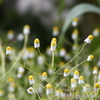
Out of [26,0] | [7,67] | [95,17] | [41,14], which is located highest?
[26,0]

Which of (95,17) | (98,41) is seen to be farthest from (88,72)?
(95,17)

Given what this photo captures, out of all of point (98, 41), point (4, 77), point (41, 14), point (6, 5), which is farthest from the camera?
point (6, 5)

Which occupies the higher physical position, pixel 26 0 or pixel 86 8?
pixel 26 0

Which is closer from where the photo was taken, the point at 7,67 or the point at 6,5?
the point at 7,67

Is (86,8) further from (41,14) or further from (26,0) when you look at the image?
(26,0)

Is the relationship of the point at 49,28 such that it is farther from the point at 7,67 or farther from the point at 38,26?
the point at 7,67

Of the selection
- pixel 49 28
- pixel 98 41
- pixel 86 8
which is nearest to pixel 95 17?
pixel 49 28

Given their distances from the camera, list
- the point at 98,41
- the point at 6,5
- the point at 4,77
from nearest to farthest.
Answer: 1. the point at 4,77
2. the point at 98,41
3. the point at 6,5
